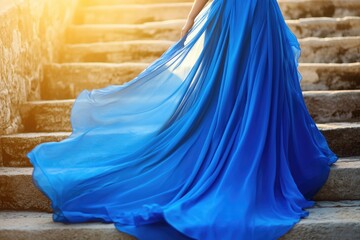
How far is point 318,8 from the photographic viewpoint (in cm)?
541

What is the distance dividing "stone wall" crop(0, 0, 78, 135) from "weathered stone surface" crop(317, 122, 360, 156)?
2.00 meters

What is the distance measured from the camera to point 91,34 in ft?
16.8

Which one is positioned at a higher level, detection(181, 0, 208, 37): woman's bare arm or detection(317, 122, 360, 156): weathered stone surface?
detection(181, 0, 208, 37): woman's bare arm

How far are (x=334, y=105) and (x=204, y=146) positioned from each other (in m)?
1.31

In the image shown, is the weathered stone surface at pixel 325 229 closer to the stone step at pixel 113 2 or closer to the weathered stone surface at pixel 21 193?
the weathered stone surface at pixel 21 193

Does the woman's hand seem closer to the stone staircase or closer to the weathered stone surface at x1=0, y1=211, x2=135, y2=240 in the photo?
the stone staircase

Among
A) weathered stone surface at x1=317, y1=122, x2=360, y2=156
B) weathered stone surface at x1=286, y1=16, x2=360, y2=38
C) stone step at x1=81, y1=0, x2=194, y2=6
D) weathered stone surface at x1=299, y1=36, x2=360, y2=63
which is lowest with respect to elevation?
weathered stone surface at x1=317, y1=122, x2=360, y2=156

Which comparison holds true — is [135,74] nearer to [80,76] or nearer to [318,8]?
[80,76]

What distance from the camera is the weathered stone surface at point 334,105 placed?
391 cm

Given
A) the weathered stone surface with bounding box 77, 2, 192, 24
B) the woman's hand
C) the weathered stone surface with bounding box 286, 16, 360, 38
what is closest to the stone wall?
the weathered stone surface with bounding box 77, 2, 192, 24

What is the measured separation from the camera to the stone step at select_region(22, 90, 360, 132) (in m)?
3.91

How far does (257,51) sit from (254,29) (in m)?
0.13

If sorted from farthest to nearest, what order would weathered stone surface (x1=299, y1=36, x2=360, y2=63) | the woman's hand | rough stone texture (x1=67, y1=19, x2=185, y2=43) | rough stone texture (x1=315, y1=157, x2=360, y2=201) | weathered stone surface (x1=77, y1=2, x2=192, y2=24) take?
weathered stone surface (x1=77, y1=2, x2=192, y2=24)
rough stone texture (x1=67, y1=19, x2=185, y2=43)
weathered stone surface (x1=299, y1=36, x2=360, y2=63)
the woman's hand
rough stone texture (x1=315, y1=157, x2=360, y2=201)

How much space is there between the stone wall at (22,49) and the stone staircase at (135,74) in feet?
0.41
